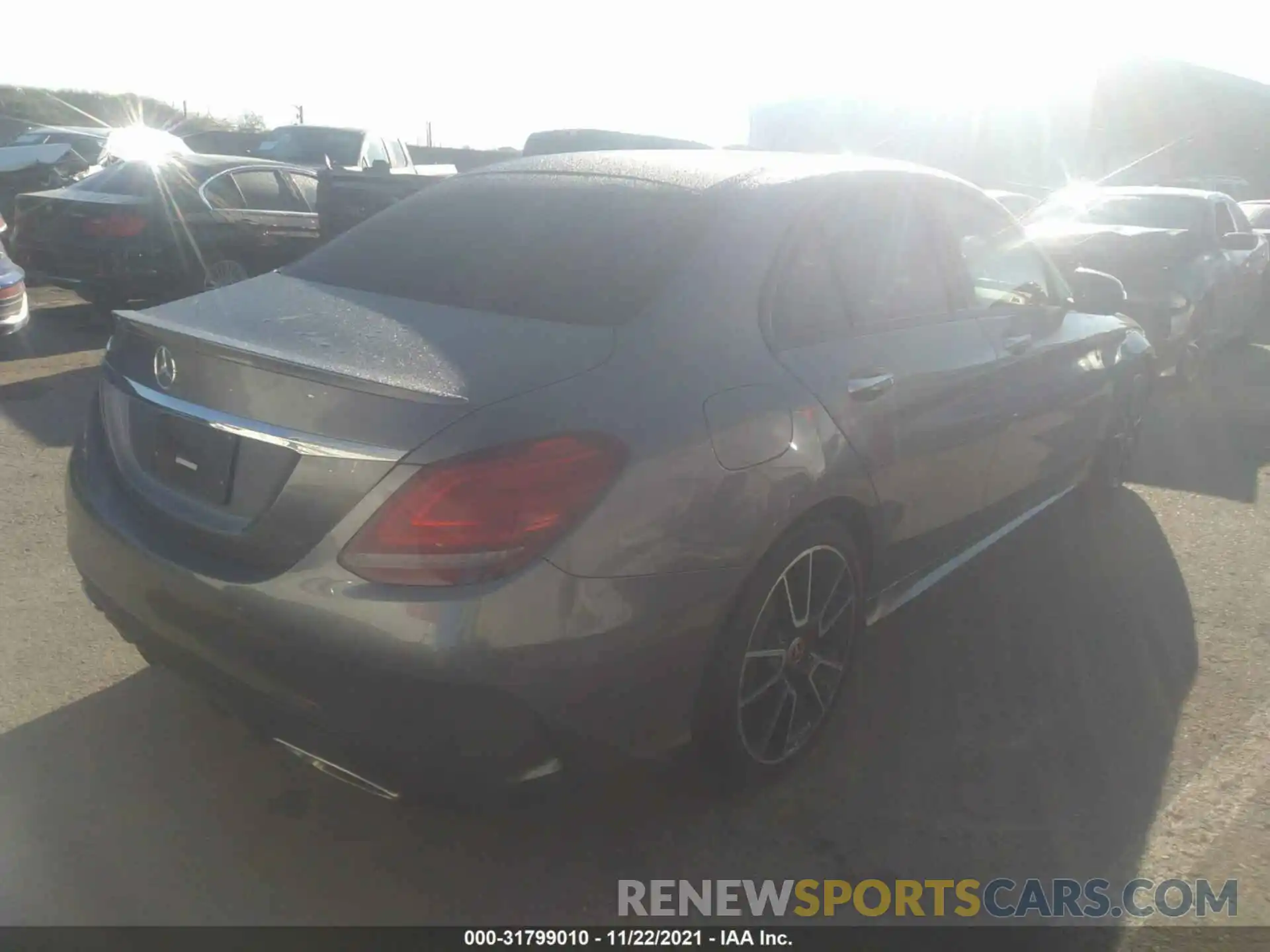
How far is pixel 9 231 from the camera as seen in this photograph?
33.3ft

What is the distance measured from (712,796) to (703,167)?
1.85 m

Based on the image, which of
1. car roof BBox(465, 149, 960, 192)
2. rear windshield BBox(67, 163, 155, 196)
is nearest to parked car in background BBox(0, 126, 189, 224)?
rear windshield BBox(67, 163, 155, 196)

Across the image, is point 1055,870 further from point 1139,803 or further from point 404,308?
point 404,308

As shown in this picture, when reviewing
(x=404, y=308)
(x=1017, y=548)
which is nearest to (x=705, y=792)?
(x=404, y=308)

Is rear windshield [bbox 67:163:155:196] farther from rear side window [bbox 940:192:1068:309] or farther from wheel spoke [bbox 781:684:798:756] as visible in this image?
wheel spoke [bbox 781:684:798:756]

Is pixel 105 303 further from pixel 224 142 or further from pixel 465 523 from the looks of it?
pixel 224 142

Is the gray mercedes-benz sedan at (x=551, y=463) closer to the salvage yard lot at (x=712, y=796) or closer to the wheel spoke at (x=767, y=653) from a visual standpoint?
the wheel spoke at (x=767, y=653)

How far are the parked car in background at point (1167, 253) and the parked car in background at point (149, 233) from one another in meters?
6.52

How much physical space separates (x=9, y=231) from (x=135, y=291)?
2.32 metres

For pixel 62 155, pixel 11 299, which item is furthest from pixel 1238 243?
pixel 62 155

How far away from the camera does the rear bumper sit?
2.18 metres

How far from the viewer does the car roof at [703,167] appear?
3215mm

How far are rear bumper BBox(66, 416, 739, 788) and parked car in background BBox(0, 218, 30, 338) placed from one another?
18.0 feet

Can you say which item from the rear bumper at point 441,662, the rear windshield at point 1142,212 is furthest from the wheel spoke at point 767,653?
the rear windshield at point 1142,212
